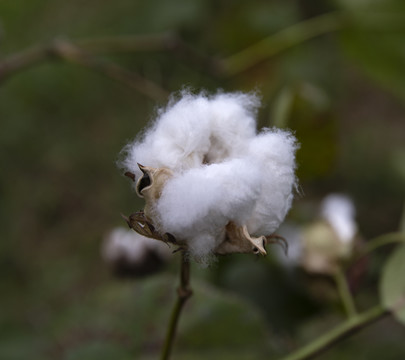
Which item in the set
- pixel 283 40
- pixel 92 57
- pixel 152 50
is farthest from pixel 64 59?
pixel 283 40

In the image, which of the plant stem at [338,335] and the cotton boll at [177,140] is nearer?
the cotton boll at [177,140]

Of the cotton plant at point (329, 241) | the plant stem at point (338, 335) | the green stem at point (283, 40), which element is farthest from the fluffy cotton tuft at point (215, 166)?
the green stem at point (283, 40)

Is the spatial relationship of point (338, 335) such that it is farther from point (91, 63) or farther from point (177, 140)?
point (91, 63)

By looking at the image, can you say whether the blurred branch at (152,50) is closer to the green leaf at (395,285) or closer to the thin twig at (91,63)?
the thin twig at (91,63)

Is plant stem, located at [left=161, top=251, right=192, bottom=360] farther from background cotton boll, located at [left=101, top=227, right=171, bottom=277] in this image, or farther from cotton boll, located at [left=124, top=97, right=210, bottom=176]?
background cotton boll, located at [left=101, top=227, right=171, bottom=277]

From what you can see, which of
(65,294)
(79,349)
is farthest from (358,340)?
(65,294)

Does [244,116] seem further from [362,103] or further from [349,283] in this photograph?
[362,103]
